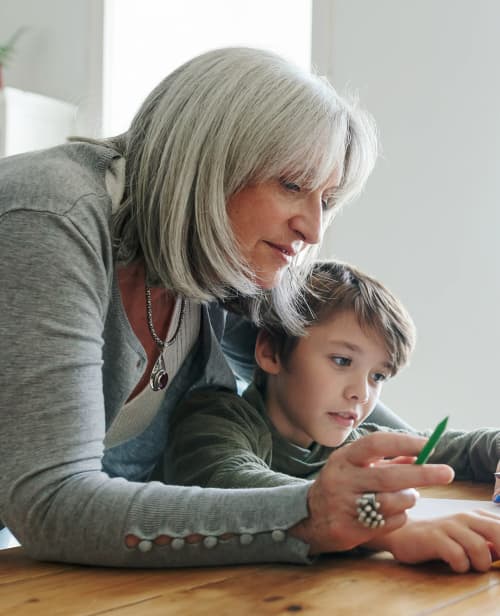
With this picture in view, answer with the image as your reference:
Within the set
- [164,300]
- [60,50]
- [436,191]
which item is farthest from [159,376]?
[60,50]

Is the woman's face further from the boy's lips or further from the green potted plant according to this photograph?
the green potted plant

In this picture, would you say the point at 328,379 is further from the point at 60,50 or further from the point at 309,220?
the point at 60,50

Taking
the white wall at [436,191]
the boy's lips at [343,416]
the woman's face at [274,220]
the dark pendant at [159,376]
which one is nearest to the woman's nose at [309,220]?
the woman's face at [274,220]

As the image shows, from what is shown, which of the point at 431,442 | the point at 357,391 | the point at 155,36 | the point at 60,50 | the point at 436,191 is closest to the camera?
the point at 431,442

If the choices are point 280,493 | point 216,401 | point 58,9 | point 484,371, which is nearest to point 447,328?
point 484,371

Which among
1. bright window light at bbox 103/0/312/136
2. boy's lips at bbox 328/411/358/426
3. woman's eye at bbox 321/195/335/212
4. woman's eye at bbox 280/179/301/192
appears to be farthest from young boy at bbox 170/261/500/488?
bright window light at bbox 103/0/312/136

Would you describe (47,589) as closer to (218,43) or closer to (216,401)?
(216,401)

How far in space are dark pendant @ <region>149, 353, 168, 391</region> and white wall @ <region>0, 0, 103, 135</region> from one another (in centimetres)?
268

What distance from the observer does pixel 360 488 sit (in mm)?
889

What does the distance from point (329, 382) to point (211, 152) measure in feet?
1.80

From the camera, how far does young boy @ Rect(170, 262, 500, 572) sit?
145cm

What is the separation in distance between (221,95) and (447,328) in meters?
1.81

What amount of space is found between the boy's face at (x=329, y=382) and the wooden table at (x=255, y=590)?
1.83 feet

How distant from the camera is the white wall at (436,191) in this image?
109 inches
